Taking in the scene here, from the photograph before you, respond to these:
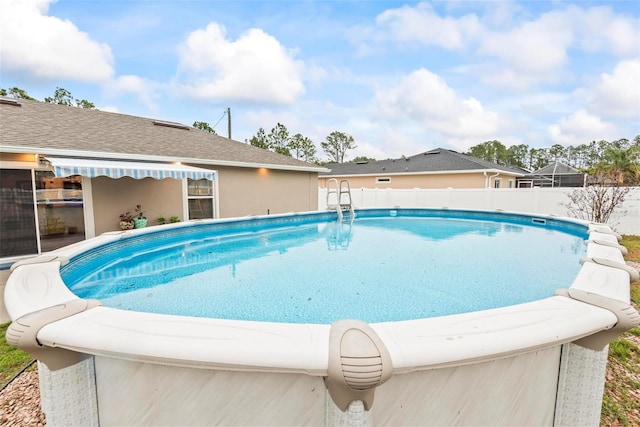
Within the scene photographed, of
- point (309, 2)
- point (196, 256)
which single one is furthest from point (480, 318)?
point (309, 2)

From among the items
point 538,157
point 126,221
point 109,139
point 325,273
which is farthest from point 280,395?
point 538,157

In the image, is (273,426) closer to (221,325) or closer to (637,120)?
(221,325)

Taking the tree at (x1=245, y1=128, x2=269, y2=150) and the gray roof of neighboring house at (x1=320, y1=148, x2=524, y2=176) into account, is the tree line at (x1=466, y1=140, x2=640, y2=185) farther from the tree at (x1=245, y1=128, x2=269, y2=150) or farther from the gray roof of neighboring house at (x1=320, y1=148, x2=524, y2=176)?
the tree at (x1=245, y1=128, x2=269, y2=150)

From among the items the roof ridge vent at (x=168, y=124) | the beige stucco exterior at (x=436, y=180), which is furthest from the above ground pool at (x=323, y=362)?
the beige stucco exterior at (x=436, y=180)

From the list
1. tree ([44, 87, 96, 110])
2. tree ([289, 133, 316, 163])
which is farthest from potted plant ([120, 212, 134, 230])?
tree ([289, 133, 316, 163])

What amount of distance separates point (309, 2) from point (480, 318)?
14422mm

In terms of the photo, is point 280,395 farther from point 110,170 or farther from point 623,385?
point 110,170

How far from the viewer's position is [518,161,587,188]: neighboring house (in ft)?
97.8

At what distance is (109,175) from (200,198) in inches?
177

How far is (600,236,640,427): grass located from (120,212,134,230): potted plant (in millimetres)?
12275

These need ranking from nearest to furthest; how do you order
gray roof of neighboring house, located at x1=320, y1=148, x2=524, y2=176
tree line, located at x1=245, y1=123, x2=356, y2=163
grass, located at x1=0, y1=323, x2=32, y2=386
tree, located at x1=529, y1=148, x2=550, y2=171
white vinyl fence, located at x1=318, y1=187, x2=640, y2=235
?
grass, located at x1=0, y1=323, x2=32, y2=386, white vinyl fence, located at x1=318, y1=187, x2=640, y2=235, gray roof of neighboring house, located at x1=320, y1=148, x2=524, y2=176, tree line, located at x1=245, y1=123, x2=356, y2=163, tree, located at x1=529, y1=148, x2=550, y2=171

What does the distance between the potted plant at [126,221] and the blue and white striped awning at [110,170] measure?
216cm

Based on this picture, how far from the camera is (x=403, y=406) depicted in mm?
1838

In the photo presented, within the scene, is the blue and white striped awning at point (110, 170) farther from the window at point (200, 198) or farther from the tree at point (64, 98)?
the tree at point (64, 98)
